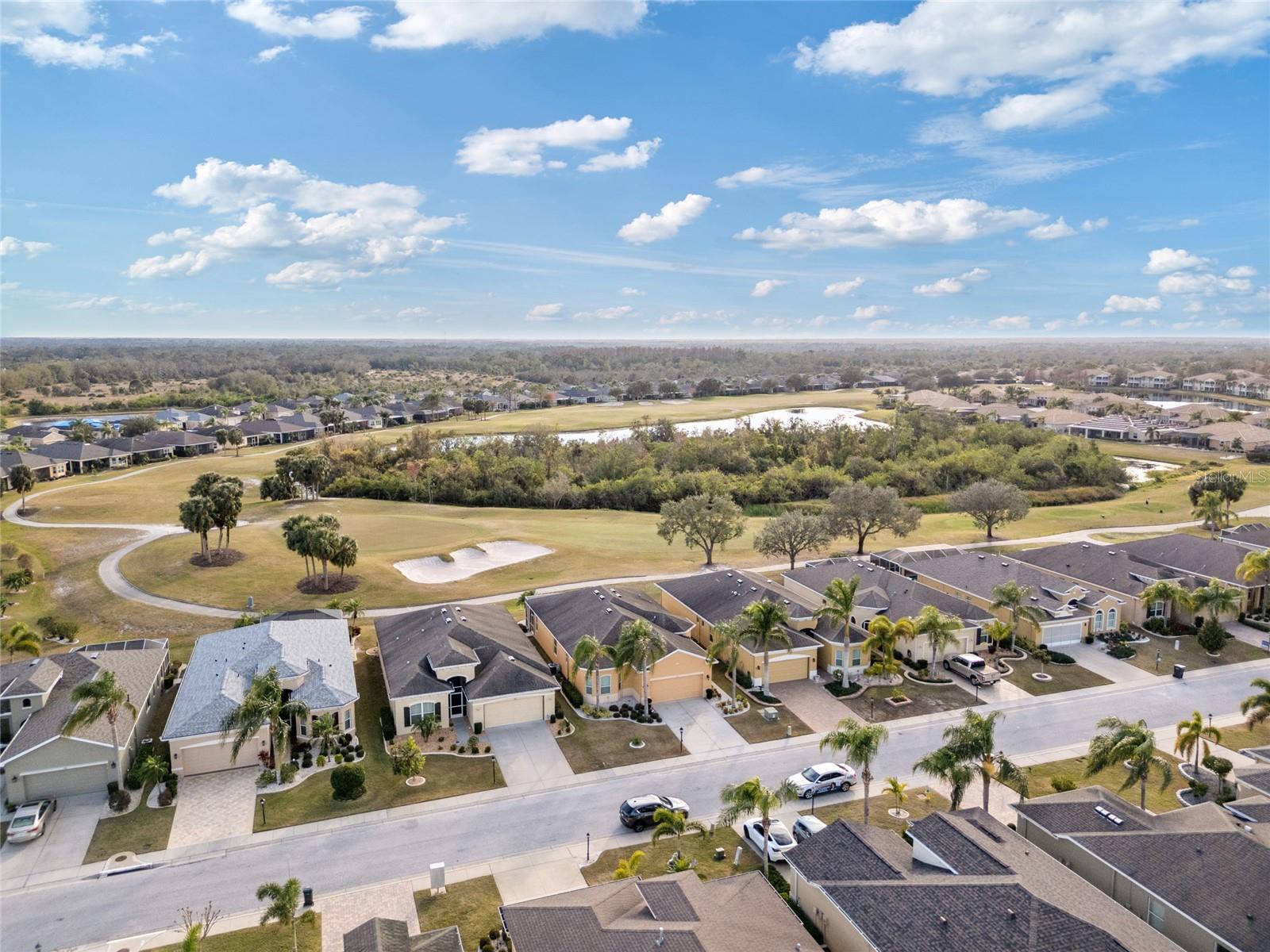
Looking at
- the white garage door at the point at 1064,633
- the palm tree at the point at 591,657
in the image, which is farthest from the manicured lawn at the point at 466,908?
the white garage door at the point at 1064,633

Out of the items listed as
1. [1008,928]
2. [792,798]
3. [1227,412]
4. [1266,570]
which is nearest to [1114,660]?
[1266,570]

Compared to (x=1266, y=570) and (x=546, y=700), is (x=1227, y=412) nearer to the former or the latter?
(x=1266, y=570)

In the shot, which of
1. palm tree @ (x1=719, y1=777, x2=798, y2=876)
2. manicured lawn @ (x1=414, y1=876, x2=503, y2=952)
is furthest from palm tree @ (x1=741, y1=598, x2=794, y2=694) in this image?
manicured lawn @ (x1=414, y1=876, x2=503, y2=952)

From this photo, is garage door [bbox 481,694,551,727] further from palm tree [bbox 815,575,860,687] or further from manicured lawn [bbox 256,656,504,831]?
palm tree [bbox 815,575,860,687]

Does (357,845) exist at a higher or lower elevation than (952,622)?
Result: lower

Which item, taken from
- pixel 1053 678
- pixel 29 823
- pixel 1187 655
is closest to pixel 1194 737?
pixel 1053 678

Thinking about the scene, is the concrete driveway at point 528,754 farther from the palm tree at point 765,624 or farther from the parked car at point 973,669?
the parked car at point 973,669
